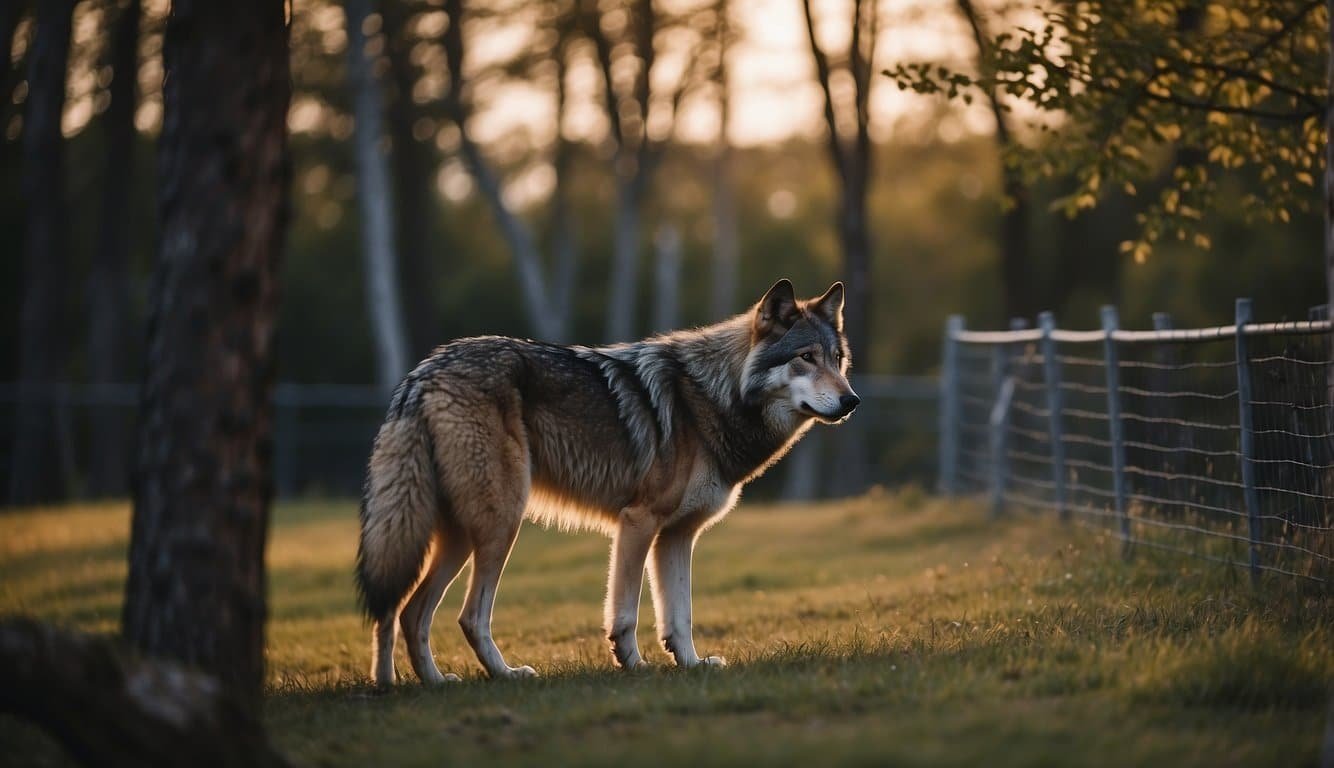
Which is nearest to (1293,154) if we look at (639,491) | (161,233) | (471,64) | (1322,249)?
(639,491)

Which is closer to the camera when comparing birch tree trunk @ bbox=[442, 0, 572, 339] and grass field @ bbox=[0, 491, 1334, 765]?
grass field @ bbox=[0, 491, 1334, 765]

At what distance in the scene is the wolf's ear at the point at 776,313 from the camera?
820 centimetres

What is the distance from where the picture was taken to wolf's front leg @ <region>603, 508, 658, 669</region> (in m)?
7.67

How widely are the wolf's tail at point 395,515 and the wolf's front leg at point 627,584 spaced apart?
118 centimetres

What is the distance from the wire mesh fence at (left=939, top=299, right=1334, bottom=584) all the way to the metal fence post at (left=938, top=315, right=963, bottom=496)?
1759mm

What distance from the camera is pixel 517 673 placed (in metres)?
7.46

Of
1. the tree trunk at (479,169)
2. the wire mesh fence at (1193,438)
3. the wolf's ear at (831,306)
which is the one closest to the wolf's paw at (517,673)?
the wolf's ear at (831,306)

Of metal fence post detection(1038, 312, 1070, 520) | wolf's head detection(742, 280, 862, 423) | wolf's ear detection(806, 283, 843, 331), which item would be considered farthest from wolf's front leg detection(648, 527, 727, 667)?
metal fence post detection(1038, 312, 1070, 520)

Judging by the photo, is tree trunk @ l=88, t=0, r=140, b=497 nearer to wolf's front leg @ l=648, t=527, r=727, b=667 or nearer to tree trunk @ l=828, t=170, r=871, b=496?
tree trunk @ l=828, t=170, r=871, b=496

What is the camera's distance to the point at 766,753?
4863mm

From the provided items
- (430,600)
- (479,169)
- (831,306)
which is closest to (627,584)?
(430,600)

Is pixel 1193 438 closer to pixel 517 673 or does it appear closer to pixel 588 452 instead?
pixel 588 452

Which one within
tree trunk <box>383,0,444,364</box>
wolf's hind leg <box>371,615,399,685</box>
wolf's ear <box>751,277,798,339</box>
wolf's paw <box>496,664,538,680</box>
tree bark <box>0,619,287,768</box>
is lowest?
wolf's paw <box>496,664,538,680</box>

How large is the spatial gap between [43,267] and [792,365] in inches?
782
